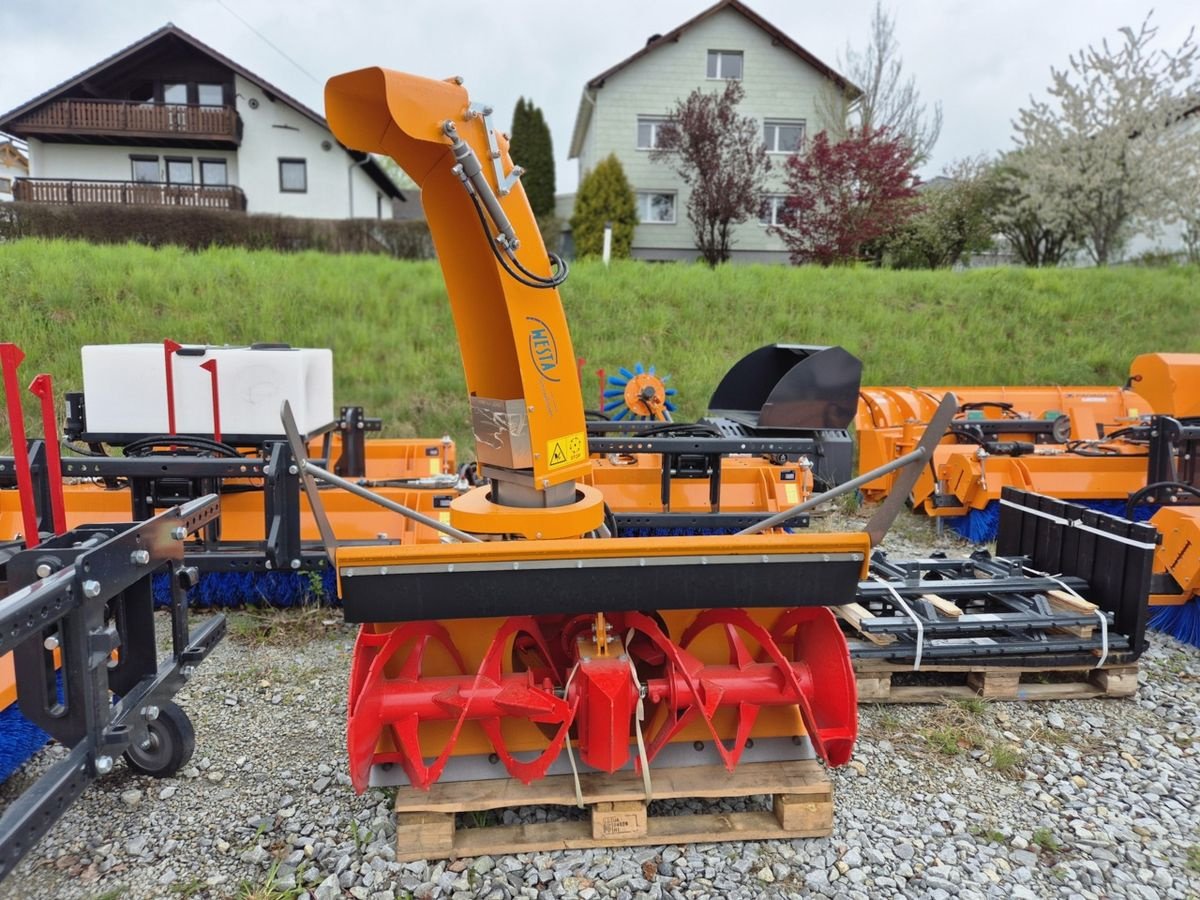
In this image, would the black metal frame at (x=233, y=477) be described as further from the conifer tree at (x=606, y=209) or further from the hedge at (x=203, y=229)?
the conifer tree at (x=606, y=209)

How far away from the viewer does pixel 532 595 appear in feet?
7.41

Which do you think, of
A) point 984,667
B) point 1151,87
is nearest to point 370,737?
point 984,667

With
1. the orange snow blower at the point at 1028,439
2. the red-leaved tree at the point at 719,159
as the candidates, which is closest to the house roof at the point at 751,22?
the red-leaved tree at the point at 719,159

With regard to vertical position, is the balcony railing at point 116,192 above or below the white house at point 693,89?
below

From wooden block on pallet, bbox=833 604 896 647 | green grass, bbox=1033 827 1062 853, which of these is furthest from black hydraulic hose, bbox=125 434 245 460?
green grass, bbox=1033 827 1062 853

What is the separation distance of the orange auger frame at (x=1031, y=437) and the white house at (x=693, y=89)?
1603 centimetres

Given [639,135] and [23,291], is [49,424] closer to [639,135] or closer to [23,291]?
[23,291]

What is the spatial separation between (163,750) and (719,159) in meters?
20.0

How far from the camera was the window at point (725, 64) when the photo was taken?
23953 mm

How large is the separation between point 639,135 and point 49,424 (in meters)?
23.7

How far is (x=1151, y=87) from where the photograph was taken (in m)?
A: 18.3

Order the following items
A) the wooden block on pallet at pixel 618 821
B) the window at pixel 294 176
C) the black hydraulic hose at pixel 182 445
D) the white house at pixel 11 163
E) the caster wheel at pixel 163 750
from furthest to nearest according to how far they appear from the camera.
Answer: the white house at pixel 11 163
the window at pixel 294 176
the black hydraulic hose at pixel 182 445
the caster wheel at pixel 163 750
the wooden block on pallet at pixel 618 821

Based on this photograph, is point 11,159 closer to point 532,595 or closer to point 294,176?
point 294,176

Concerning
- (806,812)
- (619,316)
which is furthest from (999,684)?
(619,316)
